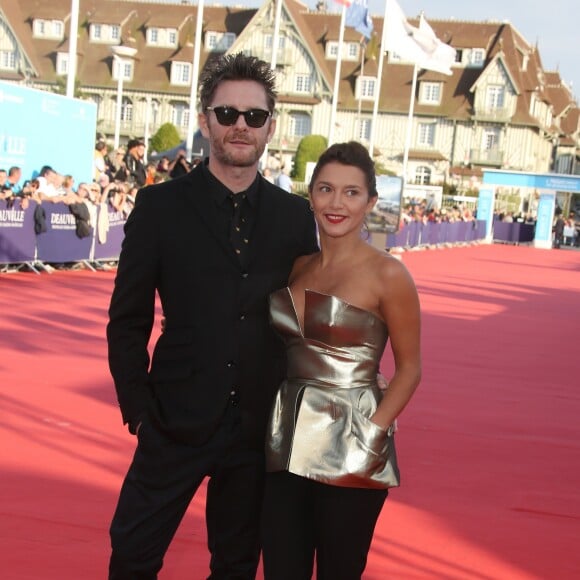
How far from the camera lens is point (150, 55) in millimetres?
67438

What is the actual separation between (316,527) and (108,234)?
50.2ft

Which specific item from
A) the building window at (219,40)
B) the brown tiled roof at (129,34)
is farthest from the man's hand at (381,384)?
the building window at (219,40)

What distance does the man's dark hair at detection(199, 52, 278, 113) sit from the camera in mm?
3529

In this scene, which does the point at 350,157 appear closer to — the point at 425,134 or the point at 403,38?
the point at 403,38

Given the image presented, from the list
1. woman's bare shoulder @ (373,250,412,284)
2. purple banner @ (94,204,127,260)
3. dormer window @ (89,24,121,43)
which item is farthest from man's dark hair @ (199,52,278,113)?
dormer window @ (89,24,121,43)

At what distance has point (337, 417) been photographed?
128 inches

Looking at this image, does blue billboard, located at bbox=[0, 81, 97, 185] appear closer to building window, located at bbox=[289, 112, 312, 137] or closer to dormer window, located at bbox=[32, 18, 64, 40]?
building window, located at bbox=[289, 112, 312, 137]

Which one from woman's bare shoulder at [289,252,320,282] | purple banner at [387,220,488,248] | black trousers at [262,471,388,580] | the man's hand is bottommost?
purple banner at [387,220,488,248]

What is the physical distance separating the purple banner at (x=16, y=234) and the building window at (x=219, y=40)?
178ft

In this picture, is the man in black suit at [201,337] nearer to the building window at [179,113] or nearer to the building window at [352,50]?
the building window at [179,113]

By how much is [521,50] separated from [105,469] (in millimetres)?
65230

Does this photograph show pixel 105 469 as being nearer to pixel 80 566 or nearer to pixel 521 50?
pixel 80 566

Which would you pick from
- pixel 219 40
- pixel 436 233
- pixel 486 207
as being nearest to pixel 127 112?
pixel 219 40

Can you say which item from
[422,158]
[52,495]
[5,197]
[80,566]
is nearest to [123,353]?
[80,566]
